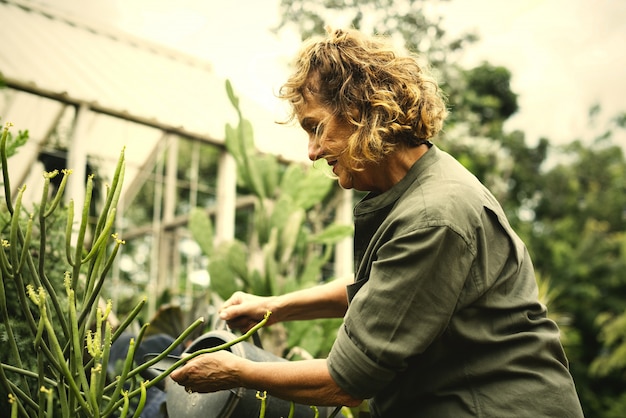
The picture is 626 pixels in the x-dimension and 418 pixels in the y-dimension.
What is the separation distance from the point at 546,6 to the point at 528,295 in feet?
81.0

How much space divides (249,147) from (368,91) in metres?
3.86

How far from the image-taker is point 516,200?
21.1 meters

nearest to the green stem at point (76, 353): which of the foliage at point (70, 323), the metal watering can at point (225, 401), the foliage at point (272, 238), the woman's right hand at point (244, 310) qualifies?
the foliage at point (70, 323)

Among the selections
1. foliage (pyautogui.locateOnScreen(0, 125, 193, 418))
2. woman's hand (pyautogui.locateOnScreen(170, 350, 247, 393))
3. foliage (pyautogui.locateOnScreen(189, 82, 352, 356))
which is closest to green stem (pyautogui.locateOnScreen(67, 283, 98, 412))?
foliage (pyautogui.locateOnScreen(0, 125, 193, 418))

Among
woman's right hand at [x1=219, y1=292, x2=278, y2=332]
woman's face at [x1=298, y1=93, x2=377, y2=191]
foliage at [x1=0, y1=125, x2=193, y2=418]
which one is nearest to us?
foliage at [x1=0, y1=125, x2=193, y2=418]

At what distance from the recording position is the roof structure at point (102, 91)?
227 inches

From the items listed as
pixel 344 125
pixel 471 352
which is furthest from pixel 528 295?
pixel 344 125

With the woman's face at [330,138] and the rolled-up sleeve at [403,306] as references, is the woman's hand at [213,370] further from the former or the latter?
the woman's face at [330,138]

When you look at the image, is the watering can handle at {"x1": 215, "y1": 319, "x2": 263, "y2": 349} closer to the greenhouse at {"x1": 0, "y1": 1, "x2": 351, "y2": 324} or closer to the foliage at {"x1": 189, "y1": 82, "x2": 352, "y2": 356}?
the foliage at {"x1": 189, "y1": 82, "x2": 352, "y2": 356}

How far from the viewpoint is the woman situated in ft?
4.29

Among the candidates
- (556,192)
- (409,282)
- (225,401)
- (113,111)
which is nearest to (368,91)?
(409,282)

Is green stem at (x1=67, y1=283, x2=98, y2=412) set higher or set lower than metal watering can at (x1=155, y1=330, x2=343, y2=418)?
higher

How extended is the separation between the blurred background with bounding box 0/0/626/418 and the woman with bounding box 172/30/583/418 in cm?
36

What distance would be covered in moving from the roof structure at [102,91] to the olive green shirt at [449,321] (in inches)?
166
